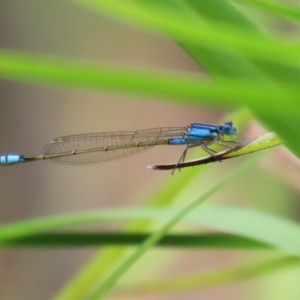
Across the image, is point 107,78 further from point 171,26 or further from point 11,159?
point 11,159

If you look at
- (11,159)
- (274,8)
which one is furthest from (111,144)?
(274,8)

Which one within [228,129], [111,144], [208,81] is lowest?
[208,81]

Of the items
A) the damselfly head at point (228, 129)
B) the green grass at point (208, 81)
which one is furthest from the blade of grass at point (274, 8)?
the damselfly head at point (228, 129)

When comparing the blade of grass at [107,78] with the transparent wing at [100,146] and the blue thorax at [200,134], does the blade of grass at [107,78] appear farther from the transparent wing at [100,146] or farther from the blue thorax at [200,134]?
the transparent wing at [100,146]

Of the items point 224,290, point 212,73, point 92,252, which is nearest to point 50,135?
point 92,252

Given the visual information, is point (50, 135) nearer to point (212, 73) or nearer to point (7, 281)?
point (7, 281)

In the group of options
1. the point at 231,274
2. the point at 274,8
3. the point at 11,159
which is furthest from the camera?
the point at 11,159
